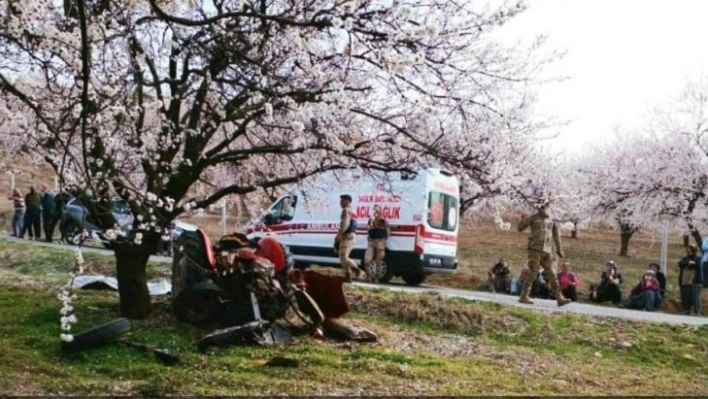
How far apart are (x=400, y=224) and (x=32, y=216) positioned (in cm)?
1366

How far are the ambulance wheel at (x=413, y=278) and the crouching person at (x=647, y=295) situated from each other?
16.5 feet

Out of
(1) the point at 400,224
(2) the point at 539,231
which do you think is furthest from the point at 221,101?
(1) the point at 400,224

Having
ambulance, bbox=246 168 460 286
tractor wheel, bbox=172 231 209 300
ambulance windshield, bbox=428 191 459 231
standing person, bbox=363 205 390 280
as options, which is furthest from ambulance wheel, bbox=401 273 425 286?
tractor wheel, bbox=172 231 209 300

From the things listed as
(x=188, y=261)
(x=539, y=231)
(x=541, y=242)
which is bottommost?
(x=188, y=261)

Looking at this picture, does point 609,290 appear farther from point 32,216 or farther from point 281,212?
point 32,216

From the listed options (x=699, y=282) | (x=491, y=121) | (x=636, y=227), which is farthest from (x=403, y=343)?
(x=636, y=227)

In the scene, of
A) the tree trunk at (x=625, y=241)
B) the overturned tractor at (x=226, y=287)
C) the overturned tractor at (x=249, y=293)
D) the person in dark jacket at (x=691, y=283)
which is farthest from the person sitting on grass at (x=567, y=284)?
the tree trunk at (x=625, y=241)

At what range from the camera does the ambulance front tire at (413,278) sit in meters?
19.9

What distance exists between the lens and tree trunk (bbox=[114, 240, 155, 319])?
10523 millimetres

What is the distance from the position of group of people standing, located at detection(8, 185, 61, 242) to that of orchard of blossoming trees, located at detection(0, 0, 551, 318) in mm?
16236

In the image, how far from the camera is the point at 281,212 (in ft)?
72.2

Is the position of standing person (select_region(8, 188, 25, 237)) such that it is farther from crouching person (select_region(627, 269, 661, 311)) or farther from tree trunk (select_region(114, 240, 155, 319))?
crouching person (select_region(627, 269, 661, 311))

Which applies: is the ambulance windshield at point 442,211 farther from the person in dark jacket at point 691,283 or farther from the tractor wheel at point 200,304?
the tractor wheel at point 200,304

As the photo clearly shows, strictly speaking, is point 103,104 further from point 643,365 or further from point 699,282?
point 699,282
